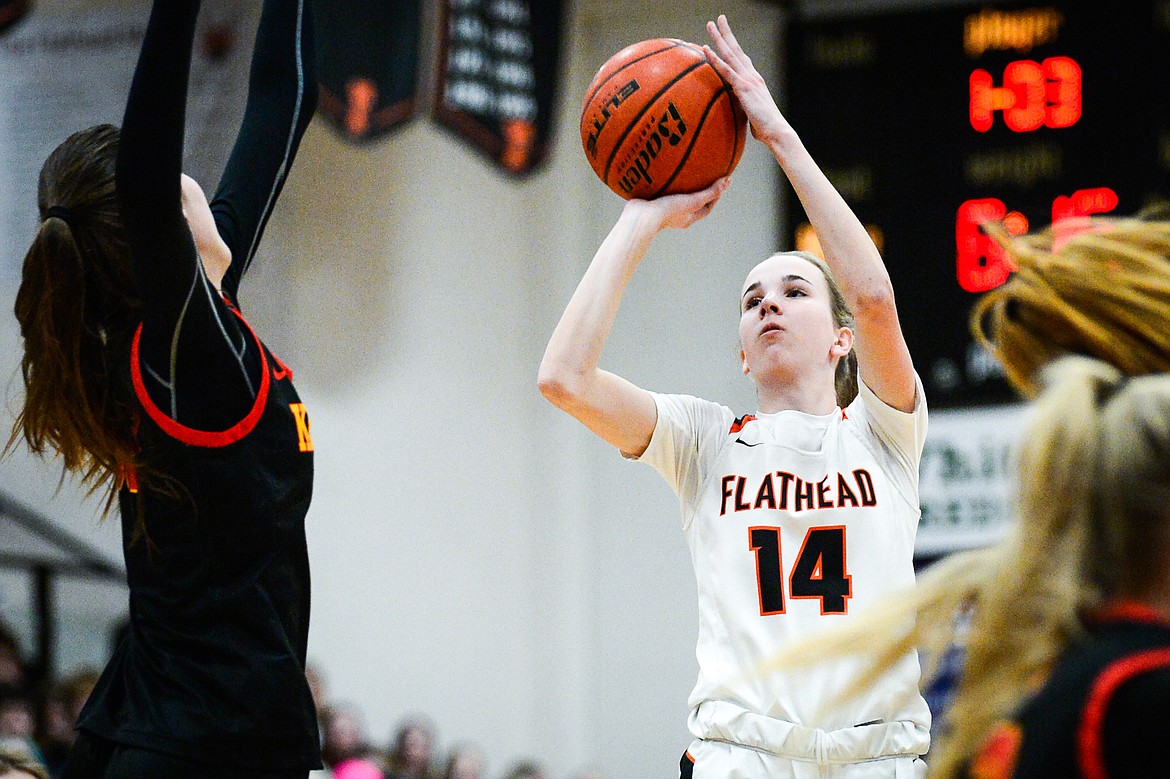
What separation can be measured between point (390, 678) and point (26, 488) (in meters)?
2.46

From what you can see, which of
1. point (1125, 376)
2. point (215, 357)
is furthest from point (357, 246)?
point (1125, 376)

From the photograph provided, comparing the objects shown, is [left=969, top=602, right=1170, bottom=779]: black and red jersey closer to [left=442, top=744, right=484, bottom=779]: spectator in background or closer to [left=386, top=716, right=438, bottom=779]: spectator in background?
[left=386, top=716, right=438, bottom=779]: spectator in background

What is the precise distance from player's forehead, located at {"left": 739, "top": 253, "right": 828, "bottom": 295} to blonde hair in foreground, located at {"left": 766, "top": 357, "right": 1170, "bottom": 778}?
64.8 inches

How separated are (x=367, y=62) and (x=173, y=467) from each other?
18.1 ft

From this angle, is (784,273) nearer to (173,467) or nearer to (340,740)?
(173,467)

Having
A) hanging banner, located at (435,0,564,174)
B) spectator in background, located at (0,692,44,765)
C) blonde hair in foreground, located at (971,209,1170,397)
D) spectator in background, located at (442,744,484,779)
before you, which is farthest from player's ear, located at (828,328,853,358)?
spectator in background, located at (442,744,484,779)

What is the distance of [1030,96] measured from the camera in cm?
840

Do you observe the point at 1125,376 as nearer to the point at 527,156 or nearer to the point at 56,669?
the point at 527,156

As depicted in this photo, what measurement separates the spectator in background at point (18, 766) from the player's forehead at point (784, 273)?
1.77 m

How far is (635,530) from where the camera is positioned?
34.0 ft

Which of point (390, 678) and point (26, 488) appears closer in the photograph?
point (26, 488)

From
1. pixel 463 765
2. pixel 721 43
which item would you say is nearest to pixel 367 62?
pixel 463 765

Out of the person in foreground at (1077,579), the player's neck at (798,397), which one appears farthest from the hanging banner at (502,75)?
the person in foreground at (1077,579)

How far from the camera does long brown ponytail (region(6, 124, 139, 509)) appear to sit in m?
2.40
